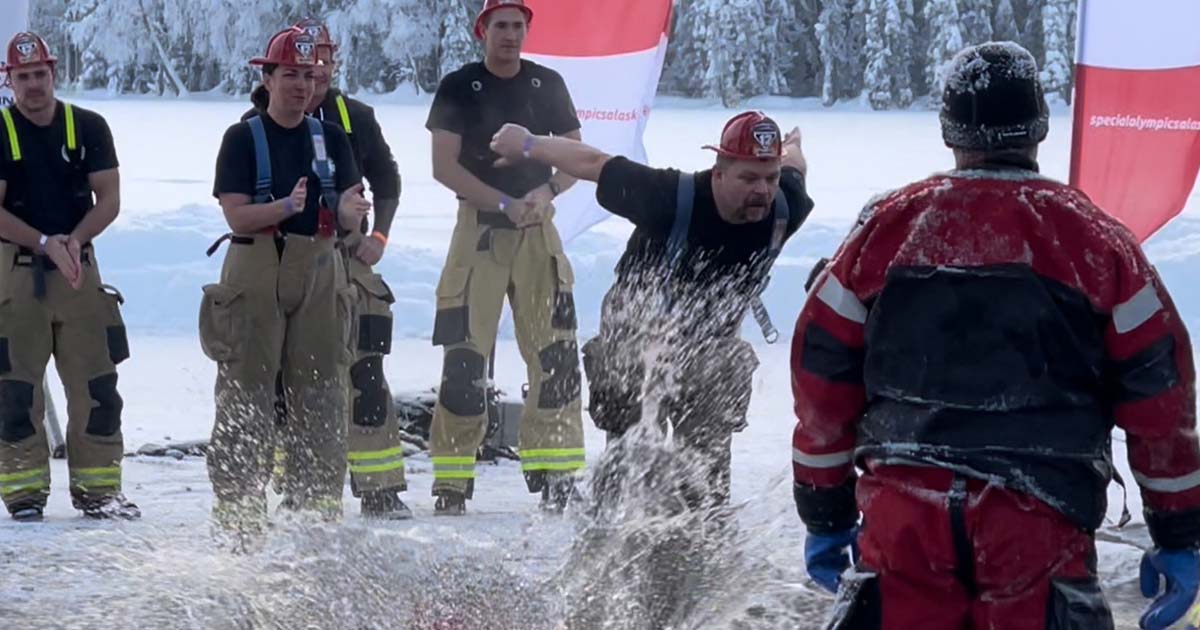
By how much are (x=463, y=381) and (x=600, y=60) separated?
2.24 meters

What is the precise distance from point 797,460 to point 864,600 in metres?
0.29

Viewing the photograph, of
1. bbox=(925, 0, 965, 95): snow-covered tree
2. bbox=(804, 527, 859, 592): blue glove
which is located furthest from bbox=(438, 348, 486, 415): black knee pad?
bbox=(925, 0, 965, 95): snow-covered tree

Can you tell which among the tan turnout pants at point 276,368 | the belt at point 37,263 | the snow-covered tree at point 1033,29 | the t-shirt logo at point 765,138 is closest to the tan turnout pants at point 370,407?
the tan turnout pants at point 276,368

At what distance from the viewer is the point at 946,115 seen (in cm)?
320

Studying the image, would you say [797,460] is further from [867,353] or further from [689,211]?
[689,211]

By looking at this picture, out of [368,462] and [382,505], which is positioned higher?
[368,462]

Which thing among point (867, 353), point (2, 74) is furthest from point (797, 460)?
point (2, 74)

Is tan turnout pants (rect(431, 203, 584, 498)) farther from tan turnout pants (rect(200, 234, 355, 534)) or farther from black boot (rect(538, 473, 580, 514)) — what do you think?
tan turnout pants (rect(200, 234, 355, 534))

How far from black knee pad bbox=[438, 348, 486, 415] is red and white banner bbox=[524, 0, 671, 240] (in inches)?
73.7

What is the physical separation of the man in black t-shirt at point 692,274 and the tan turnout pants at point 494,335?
1.17 metres

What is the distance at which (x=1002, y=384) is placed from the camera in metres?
3.03

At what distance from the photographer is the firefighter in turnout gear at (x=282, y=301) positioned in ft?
20.7

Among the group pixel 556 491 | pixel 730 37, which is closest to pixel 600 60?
pixel 556 491

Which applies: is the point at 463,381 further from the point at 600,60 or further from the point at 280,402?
the point at 600,60
